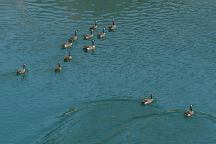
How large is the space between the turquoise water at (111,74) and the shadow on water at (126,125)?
0.43 feet

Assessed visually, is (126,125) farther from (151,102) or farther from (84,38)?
(84,38)

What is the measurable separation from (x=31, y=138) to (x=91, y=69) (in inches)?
922

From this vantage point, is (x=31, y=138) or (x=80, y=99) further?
(x=80, y=99)

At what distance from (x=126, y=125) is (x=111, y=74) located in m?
18.3

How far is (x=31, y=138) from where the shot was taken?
71312mm

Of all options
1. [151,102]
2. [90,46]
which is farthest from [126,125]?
[90,46]

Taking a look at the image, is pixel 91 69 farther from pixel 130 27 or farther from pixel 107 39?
pixel 130 27

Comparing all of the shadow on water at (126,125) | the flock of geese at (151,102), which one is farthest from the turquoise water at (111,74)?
the flock of geese at (151,102)

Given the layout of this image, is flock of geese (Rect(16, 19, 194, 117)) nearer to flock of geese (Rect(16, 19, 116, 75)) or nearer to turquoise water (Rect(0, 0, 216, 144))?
flock of geese (Rect(16, 19, 116, 75))

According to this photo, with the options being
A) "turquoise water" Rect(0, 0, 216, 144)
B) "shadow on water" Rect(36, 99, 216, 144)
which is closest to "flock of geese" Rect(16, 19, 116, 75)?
"turquoise water" Rect(0, 0, 216, 144)

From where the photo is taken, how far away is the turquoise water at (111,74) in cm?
7244

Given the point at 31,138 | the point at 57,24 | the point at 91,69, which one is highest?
the point at 57,24

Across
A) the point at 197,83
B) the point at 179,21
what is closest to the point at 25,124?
the point at 197,83

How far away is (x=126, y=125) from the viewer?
2867 inches
